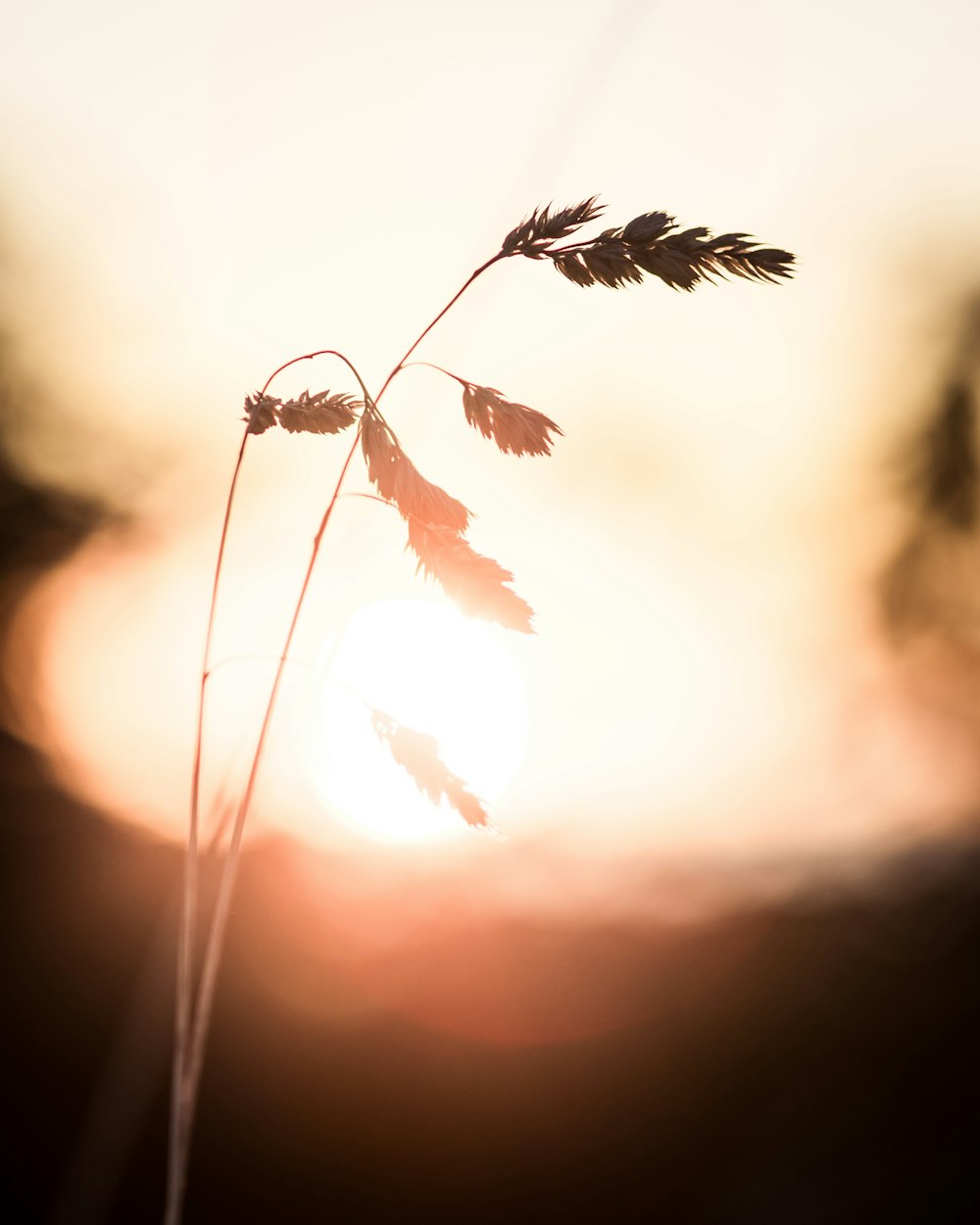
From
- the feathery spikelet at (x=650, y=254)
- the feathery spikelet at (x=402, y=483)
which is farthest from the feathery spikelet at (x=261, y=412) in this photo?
the feathery spikelet at (x=650, y=254)

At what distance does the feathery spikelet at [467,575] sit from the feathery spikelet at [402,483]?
0.01 meters

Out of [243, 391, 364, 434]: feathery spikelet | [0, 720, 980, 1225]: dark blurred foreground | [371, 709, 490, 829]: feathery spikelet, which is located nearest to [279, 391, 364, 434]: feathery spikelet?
[243, 391, 364, 434]: feathery spikelet

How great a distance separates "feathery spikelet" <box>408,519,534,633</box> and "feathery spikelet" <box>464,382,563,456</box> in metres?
0.14

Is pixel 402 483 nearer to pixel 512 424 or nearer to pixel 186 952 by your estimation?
pixel 512 424

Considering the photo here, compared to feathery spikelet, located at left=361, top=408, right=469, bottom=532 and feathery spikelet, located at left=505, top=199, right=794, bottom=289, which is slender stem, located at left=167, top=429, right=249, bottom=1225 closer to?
feathery spikelet, located at left=361, top=408, right=469, bottom=532

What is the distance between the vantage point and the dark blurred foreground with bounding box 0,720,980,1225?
5.70 m

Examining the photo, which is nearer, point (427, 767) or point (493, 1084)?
point (427, 767)

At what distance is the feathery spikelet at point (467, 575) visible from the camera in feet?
2.88

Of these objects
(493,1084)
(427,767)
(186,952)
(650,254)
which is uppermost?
(650,254)

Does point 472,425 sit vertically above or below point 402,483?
above

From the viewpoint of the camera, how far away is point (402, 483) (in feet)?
3.02

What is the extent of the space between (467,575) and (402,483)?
5.1 inches

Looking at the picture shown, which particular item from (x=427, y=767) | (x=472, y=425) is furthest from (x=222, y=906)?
(x=472, y=425)

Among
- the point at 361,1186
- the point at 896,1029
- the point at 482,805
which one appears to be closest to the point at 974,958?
the point at 896,1029
